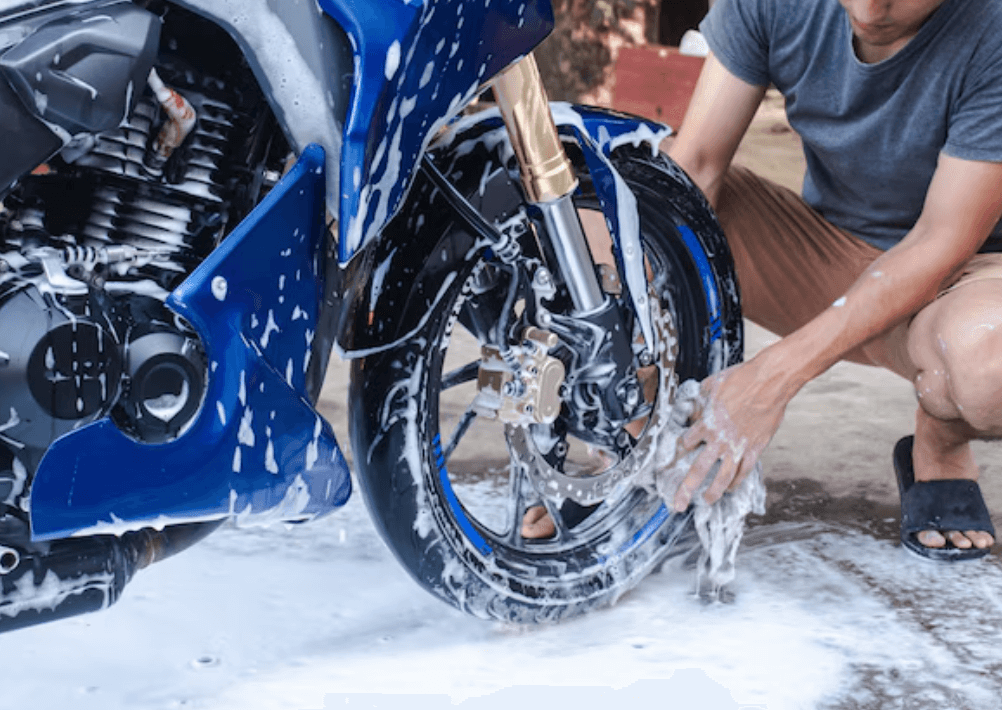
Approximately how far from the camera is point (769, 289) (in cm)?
256

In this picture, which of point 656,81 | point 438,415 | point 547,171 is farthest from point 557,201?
point 656,81

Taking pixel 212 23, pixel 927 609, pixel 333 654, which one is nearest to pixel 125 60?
pixel 212 23

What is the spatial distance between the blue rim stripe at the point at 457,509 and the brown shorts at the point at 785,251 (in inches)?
32.7

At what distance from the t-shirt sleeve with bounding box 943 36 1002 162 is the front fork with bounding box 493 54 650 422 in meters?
0.62

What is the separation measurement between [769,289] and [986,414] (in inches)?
21.2

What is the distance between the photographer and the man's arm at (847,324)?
6.45ft

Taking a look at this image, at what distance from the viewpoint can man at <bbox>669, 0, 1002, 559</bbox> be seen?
6.68 ft

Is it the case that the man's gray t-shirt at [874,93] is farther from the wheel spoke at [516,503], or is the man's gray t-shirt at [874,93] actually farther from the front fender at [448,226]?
the wheel spoke at [516,503]

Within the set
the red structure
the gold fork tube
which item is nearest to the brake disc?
the gold fork tube

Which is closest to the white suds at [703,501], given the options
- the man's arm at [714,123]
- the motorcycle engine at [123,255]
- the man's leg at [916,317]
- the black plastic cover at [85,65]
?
the man's leg at [916,317]

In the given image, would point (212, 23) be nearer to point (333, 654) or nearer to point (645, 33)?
point (333, 654)

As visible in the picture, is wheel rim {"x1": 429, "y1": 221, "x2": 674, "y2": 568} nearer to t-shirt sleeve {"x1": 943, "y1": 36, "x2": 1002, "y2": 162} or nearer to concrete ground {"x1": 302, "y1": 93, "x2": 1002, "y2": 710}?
concrete ground {"x1": 302, "y1": 93, "x2": 1002, "y2": 710}

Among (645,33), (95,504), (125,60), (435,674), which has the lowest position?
(435,674)

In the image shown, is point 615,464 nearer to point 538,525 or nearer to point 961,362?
point 538,525
